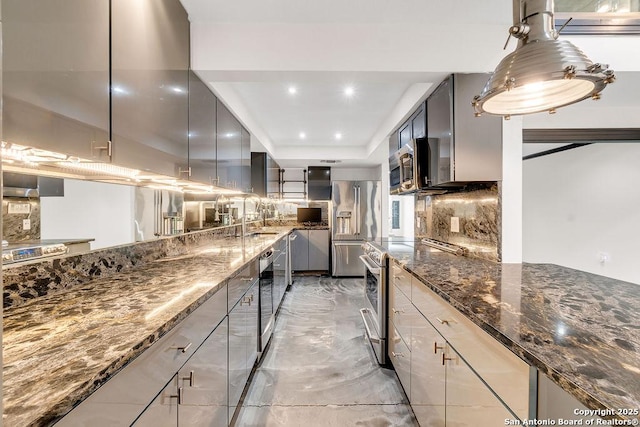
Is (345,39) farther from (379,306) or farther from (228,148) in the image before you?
(379,306)

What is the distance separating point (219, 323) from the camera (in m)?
1.38

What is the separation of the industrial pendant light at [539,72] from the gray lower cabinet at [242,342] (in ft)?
5.63

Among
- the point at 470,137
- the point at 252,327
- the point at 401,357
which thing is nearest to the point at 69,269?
the point at 252,327

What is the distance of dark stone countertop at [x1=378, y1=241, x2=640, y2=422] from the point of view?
2.01 ft

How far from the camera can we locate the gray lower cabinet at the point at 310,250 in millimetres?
5559

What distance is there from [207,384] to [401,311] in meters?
1.25

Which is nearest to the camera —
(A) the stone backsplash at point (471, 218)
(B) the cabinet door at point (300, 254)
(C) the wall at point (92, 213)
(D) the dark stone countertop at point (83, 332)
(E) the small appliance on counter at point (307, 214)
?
(D) the dark stone countertop at point (83, 332)

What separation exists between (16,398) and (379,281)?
207cm

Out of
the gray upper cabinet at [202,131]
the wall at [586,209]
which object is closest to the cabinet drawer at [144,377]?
the gray upper cabinet at [202,131]

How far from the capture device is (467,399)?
3.44ft

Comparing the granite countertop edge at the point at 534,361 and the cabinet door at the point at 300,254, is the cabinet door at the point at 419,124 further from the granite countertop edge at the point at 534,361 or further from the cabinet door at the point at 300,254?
the cabinet door at the point at 300,254

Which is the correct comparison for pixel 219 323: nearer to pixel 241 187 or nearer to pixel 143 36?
pixel 143 36

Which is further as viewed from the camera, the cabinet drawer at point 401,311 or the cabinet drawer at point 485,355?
the cabinet drawer at point 401,311

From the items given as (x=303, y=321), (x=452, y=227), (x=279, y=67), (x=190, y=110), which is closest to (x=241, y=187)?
(x=190, y=110)
